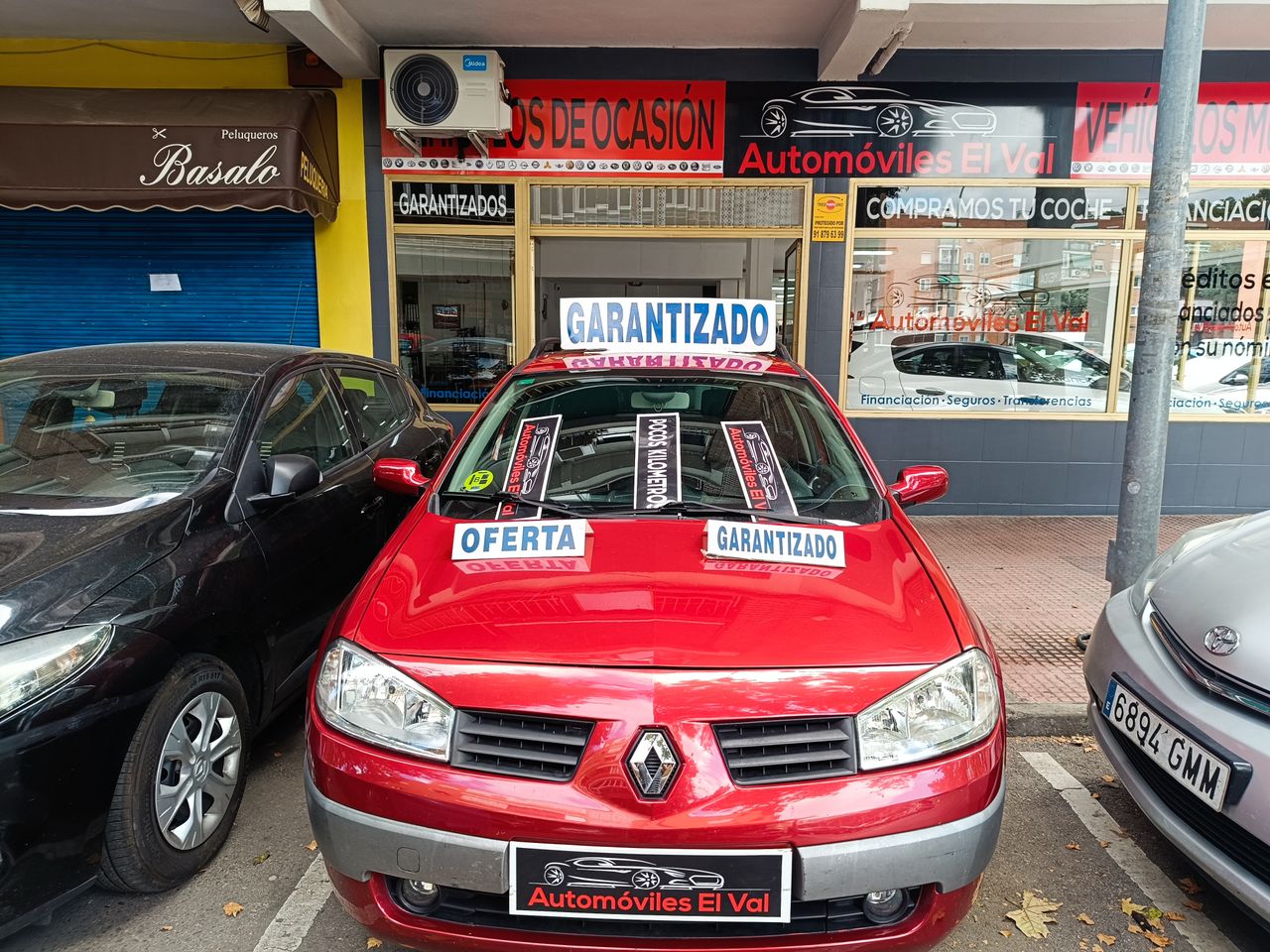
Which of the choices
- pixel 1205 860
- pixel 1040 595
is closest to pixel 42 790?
pixel 1205 860

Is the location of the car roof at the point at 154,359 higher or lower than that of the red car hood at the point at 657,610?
higher

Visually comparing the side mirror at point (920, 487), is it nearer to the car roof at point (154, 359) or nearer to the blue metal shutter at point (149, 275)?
the car roof at point (154, 359)

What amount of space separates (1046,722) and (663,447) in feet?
7.32

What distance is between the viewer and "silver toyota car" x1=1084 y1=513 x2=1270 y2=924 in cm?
203

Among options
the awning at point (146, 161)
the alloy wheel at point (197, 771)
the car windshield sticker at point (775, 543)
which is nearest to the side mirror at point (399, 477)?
the alloy wheel at point (197, 771)

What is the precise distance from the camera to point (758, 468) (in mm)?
2842

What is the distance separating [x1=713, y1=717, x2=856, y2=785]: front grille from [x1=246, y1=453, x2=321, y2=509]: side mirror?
1919 millimetres

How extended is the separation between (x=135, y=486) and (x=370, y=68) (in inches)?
206

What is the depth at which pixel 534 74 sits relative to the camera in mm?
6883

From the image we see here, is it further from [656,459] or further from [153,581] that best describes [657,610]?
[153,581]

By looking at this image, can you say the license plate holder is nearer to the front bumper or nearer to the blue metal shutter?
the front bumper

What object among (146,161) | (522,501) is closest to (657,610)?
(522,501)

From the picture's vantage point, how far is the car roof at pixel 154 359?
334 cm

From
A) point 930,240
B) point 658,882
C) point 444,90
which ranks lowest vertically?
point 658,882
